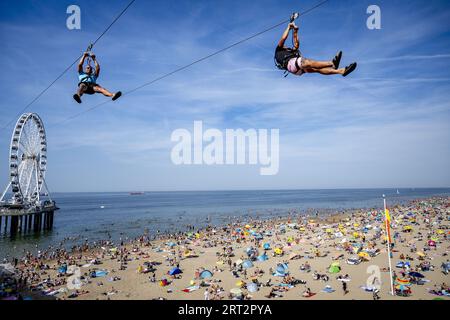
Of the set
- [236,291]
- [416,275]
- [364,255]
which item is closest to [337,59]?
[236,291]

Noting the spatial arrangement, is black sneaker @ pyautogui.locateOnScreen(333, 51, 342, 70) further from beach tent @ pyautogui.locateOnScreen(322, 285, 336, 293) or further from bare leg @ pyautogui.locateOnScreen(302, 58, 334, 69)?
beach tent @ pyautogui.locateOnScreen(322, 285, 336, 293)

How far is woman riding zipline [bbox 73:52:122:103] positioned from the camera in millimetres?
7462

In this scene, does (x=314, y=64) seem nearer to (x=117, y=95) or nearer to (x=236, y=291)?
(x=117, y=95)

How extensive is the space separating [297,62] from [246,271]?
18770 mm

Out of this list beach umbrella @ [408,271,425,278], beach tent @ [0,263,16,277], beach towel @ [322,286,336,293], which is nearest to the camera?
Result: beach towel @ [322,286,336,293]

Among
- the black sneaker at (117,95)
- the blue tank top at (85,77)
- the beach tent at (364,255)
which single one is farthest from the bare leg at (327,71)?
the beach tent at (364,255)

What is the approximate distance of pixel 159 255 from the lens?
27719mm

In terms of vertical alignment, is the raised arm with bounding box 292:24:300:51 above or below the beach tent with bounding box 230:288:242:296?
above

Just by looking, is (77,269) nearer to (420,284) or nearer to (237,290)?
(237,290)

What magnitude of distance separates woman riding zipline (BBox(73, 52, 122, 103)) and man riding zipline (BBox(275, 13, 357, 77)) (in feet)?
14.2

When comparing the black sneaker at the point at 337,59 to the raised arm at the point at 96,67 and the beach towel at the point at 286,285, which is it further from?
the beach towel at the point at 286,285

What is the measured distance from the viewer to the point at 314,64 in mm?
5090

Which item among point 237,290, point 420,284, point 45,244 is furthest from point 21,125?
point 420,284

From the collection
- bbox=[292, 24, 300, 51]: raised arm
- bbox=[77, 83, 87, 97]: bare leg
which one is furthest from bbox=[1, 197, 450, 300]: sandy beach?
bbox=[292, 24, 300, 51]: raised arm
